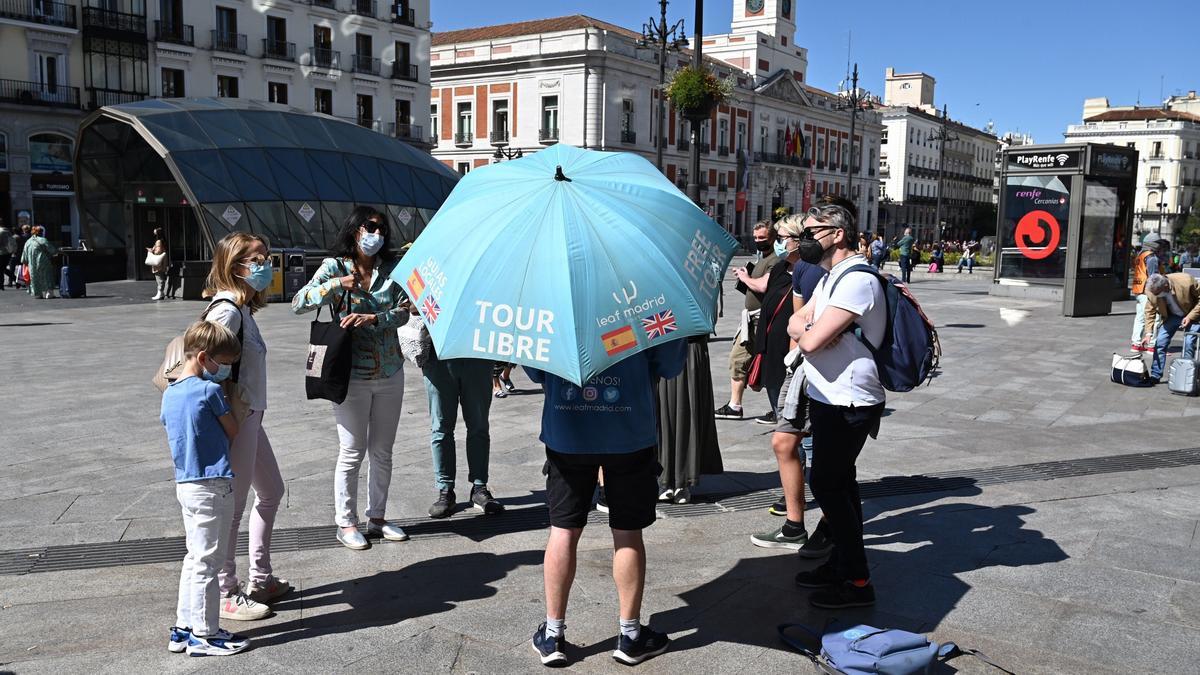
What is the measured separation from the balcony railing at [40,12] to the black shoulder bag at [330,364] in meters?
36.4

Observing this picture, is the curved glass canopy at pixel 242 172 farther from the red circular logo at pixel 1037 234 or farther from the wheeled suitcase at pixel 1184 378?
the wheeled suitcase at pixel 1184 378

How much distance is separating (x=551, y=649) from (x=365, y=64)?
150 ft

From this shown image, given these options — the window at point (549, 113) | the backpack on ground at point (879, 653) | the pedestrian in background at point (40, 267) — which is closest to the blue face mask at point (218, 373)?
the backpack on ground at point (879, 653)

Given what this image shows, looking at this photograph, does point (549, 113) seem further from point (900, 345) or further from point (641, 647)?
point (641, 647)

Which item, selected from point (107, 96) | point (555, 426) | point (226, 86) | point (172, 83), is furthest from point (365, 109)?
point (555, 426)

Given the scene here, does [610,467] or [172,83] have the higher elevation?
[172,83]

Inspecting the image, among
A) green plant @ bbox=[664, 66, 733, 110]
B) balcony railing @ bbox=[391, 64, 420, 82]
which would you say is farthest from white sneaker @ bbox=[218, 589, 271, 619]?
balcony railing @ bbox=[391, 64, 420, 82]

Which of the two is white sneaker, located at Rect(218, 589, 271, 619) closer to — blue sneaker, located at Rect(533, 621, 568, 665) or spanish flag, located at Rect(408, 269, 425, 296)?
blue sneaker, located at Rect(533, 621, 568, 665)

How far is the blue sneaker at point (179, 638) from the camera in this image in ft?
12.0

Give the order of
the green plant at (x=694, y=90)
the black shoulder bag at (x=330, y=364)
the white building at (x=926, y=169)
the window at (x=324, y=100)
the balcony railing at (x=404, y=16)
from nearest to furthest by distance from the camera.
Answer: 1. the black shoulder bag at (x=330, y=364)
2. the green plant at (x=694, y=90)
3. the window at (x=324, y=100)
4. the balcony railing at (x=404, y=16)
5. the white building at (x=926, y=169)

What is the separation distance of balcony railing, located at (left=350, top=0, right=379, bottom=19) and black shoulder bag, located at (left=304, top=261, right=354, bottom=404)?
44.1 metres

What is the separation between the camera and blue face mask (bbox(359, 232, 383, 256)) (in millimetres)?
4770

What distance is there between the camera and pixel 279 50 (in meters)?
42.2

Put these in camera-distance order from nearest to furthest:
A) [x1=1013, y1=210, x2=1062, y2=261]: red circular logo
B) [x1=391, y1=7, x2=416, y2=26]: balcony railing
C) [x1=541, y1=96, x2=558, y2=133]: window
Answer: [x1=1013, y1=210, x2=1062, y2=261]: red circular logo, [x1=391, y1=7, x2=416, y2=26]: balcony railing, [x1=541, y1=96, x2=558, y2=133]: window
